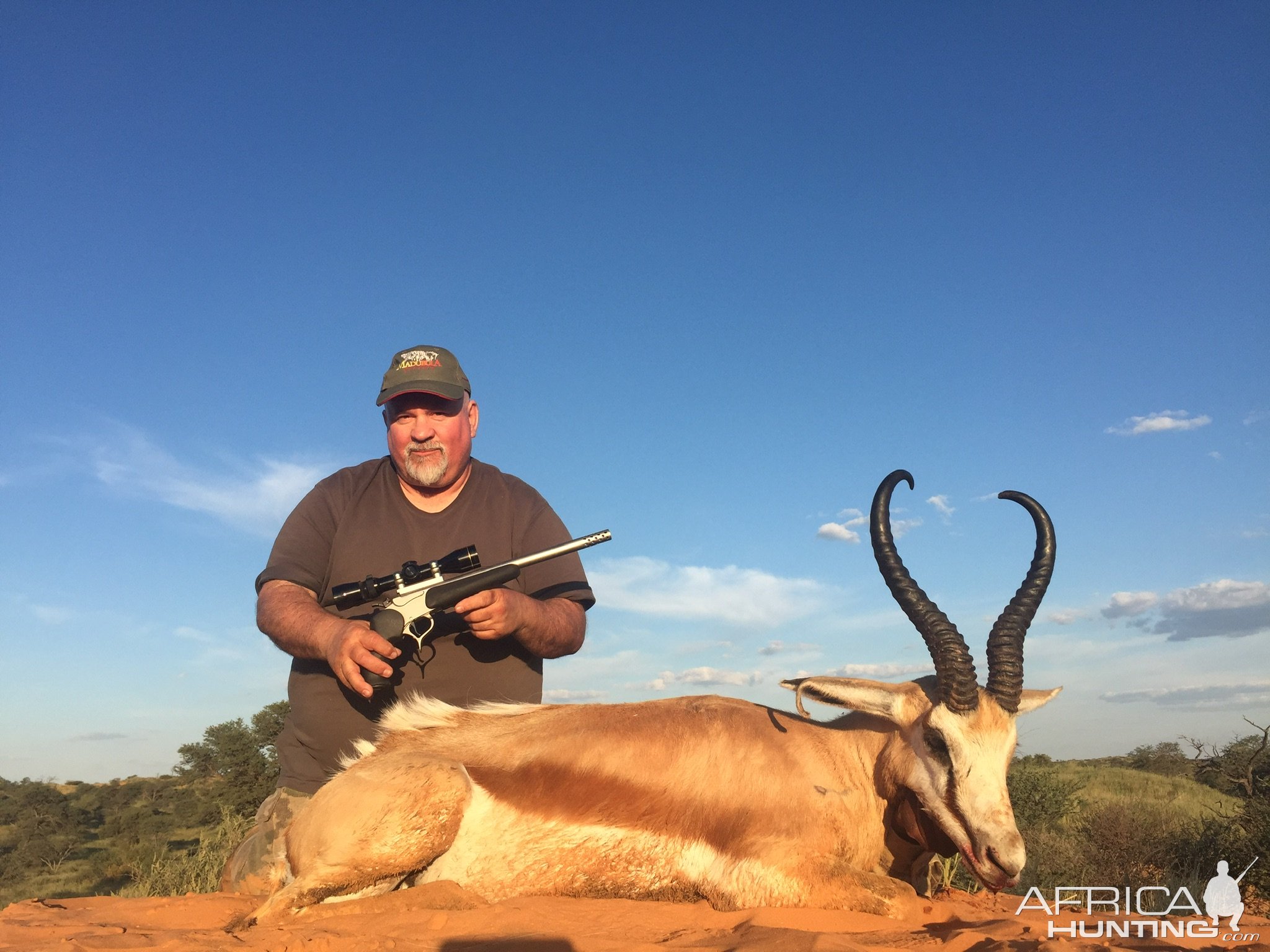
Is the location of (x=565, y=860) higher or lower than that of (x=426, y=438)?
lower

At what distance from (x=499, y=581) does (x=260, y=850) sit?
7.90 ft

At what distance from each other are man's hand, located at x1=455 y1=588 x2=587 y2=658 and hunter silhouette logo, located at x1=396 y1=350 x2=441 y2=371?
2128mm

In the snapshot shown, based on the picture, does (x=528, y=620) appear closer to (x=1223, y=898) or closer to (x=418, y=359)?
(x=418, y=359)

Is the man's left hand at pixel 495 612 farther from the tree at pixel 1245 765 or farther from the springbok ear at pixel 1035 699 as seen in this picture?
the tree at pixel 1245 765

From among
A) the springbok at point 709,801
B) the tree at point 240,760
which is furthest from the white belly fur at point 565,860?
the tree at point 240,760

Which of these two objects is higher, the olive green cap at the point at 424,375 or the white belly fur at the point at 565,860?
the olive green cap at the point at 424,375

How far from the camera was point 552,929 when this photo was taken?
169 inches

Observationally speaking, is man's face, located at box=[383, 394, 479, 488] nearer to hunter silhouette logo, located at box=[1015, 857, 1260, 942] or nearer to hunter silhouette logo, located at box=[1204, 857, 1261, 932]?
hunter silhouette logo, located at box=[1015, 857, 1260, 942]

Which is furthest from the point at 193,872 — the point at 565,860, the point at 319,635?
the point at 565,860

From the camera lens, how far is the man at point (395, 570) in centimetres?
609

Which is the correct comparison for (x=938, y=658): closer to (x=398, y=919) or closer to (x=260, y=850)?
(x=398, y=919)

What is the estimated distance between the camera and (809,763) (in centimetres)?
526

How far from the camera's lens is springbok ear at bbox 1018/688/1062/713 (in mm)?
5391

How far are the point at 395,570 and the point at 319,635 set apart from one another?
1073 millimetres
